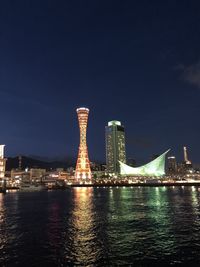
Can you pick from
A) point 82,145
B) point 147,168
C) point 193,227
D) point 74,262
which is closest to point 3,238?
point 74,262

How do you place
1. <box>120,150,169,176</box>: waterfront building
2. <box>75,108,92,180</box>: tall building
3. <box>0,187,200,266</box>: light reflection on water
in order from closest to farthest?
<box>0,187,200,266</box>: light reflection on water → <box>75,108,92,180</box>: tall building → <box>120,150,169,176</box>: waterfront building

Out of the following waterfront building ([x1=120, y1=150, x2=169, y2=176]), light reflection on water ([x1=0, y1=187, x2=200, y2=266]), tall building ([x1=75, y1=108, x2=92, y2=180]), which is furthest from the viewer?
waterfront building ([x1=120, y1=150, x2=169, y2=176])

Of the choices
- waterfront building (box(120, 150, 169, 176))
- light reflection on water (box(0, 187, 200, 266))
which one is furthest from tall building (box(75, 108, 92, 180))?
light reflection on water (box(0, 187, 200, 266))

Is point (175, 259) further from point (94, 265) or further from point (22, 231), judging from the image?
point (22, 231)

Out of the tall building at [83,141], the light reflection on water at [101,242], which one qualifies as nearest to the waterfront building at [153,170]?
the tall building at [83,141]

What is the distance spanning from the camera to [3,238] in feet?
72.5

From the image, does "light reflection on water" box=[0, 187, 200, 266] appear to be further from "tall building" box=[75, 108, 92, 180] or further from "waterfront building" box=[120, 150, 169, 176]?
"waterfront building" box=[120, 150, 169, 176]

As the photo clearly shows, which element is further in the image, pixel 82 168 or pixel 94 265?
pixel 82 168

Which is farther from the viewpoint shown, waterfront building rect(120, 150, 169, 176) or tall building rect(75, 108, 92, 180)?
waterfront building rect(120, 150, 169, 176)

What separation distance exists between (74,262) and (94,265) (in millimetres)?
1214

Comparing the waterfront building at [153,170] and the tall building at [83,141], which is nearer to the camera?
the tall building at [83,141]

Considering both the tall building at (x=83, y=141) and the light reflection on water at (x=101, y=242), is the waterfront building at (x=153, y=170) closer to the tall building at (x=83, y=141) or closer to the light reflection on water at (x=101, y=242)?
the tall building at (x=83, y=141)

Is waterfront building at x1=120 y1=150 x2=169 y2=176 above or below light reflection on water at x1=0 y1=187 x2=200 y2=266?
above

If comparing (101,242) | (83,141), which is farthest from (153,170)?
(101,242)
